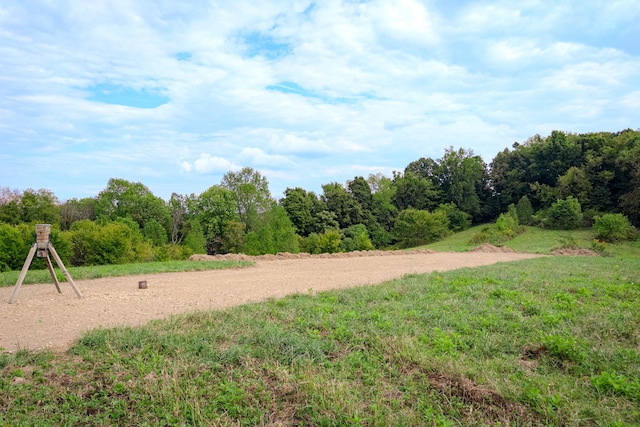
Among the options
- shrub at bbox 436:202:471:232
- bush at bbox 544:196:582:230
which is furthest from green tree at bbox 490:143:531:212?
bush at bbox 544:196:582:230

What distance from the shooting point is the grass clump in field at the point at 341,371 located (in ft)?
12.0

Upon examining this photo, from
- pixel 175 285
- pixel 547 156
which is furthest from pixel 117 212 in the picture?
pixel 547 156

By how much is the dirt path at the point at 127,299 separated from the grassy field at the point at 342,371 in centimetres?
97

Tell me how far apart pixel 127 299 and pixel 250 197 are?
33.7 m

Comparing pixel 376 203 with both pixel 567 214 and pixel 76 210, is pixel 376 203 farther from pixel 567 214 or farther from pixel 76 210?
pixel 76 210

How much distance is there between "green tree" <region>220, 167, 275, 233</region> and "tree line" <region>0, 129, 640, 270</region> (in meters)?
0.10

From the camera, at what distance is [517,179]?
163 ft

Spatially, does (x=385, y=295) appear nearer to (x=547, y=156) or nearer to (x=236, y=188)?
(x=236, y=188)

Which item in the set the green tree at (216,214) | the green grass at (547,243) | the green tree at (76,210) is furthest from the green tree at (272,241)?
the green tree at (76,210)

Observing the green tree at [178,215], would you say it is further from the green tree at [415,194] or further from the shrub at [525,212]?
the shrub at [525,212]

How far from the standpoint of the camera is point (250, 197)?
41750 millimetres

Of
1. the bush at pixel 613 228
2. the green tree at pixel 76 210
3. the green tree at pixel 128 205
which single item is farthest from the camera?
the green tree at pixel 128 205

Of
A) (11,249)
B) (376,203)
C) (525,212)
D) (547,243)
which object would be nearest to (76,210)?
(11,249)

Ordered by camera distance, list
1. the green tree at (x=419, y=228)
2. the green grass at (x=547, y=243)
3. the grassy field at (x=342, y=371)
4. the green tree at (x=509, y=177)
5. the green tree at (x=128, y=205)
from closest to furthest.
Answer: the grassy field at (x=342, y=371) < the green grass at (x=547, y=243) < the green tree at (x=419, y=228) < the green tree at (x=128, y=205) < the green tree at (x=509, y=177)
